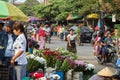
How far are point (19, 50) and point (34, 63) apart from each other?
8.92 ft

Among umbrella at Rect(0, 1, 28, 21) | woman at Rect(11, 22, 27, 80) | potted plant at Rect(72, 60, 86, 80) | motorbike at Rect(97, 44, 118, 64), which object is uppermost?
umbrella at Rect(0, 1, 28, 21)

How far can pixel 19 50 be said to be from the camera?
8.88m

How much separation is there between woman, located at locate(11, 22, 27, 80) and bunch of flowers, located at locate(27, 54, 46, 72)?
228cm

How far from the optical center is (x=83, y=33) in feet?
115

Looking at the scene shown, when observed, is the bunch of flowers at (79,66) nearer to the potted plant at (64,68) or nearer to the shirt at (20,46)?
the potted plant at (64,68)

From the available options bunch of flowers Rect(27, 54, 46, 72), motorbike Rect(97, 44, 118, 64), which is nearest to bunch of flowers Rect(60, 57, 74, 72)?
bunch of flowers Rect(27, 54, 46, 72)

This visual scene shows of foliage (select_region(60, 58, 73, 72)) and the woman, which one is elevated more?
the woman

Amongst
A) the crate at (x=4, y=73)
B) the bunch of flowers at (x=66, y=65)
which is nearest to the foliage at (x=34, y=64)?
the bunch of flowers at (x=66, y=65)

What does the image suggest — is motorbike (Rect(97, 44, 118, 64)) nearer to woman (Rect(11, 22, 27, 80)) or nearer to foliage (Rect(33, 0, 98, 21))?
woman (Rect(11, 22, 27, 80))

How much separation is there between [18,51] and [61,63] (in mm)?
3294

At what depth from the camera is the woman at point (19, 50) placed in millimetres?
8894

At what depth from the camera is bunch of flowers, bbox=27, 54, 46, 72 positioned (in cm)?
1143

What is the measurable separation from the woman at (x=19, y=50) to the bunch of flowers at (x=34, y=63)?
228 centimetres

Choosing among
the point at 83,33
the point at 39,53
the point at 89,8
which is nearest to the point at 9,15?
the point at 39,53
